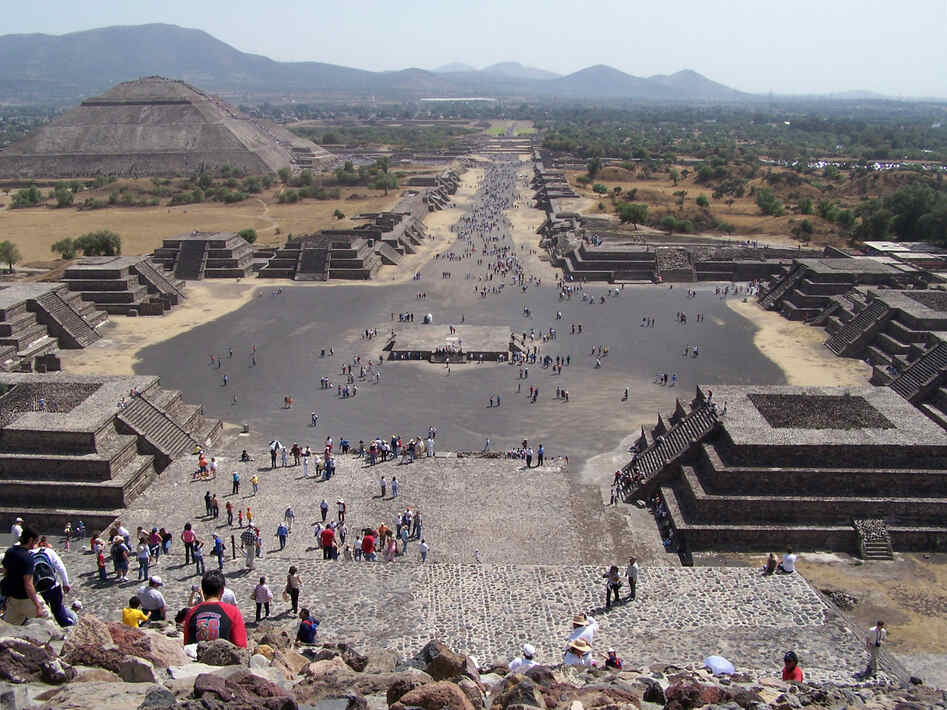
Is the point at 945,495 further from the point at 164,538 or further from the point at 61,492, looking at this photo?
the point at 61,492

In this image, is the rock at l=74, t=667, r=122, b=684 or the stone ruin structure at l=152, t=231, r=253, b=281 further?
the stone ruin structure at l=152, t=231, r=253, b=281

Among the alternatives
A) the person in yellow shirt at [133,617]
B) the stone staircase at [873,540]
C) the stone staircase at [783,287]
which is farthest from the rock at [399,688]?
the stone staircase at [783,287]

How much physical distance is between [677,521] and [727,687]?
33.5ft

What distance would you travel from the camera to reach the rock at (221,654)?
30.1 ft

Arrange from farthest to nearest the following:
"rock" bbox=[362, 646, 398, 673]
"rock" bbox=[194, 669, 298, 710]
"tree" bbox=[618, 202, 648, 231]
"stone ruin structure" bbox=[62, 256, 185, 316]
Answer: "tree" bbox=[618, 202, 648, 231] → "stone ruin structure" bbox=[62, 256, 185, 316] → "rock" bbox=[362, 646, 398, 673] → "rock" bbox=[194, 669, 298, 710]

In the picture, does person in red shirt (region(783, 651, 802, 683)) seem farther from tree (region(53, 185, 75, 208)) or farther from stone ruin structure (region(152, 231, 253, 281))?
tree (region(53, 185, 75, 208))

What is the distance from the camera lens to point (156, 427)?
85.8 ft

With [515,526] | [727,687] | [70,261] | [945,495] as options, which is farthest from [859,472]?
[70,261]

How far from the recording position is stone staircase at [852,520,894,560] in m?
20.7

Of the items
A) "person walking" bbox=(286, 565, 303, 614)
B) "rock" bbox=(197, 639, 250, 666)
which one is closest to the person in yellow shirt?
"person walking" bbox=(286, 565, 303, 614)

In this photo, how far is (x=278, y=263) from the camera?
57000 mm

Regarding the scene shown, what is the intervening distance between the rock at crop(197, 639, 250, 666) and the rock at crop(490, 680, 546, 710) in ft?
10.3

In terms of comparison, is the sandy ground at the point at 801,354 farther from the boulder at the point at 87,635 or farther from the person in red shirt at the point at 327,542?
the boulder at the point at 87,635

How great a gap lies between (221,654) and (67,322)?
35758mm
